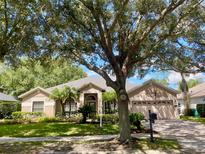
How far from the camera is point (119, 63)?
16391 mm

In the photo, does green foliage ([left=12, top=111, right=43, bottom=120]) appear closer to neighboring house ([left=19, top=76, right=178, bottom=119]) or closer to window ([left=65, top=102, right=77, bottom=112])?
neighboring house ([left=19, top=76, right=178, bottom=119])

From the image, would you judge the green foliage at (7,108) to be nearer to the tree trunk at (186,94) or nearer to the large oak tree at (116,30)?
the large oak tree at (116,30)

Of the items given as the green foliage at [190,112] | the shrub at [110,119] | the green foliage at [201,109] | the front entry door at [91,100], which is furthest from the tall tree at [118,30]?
the green foliage at [190,112]

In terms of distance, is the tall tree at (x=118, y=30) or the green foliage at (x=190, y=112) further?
the green foliage at (x=190, y=112)

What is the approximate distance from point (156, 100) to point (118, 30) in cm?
1855

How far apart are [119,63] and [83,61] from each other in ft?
7.03

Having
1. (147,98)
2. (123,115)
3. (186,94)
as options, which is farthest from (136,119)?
(186,94)

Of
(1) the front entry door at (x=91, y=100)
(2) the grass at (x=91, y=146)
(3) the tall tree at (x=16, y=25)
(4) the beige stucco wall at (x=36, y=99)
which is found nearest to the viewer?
(2) the grass at (x=91, y=146)

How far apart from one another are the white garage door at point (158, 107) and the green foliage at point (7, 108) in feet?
53.4

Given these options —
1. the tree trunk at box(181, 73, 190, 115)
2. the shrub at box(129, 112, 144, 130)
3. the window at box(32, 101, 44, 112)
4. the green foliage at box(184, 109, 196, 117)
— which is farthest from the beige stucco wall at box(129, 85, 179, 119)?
the shrub at box(129, 112, 144, 130)

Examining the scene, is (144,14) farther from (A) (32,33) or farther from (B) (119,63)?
(A) (32,33)

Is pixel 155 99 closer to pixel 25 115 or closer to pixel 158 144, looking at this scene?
pixel 25 115

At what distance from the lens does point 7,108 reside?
3862 cm

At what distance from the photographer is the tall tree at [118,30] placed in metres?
14.8
